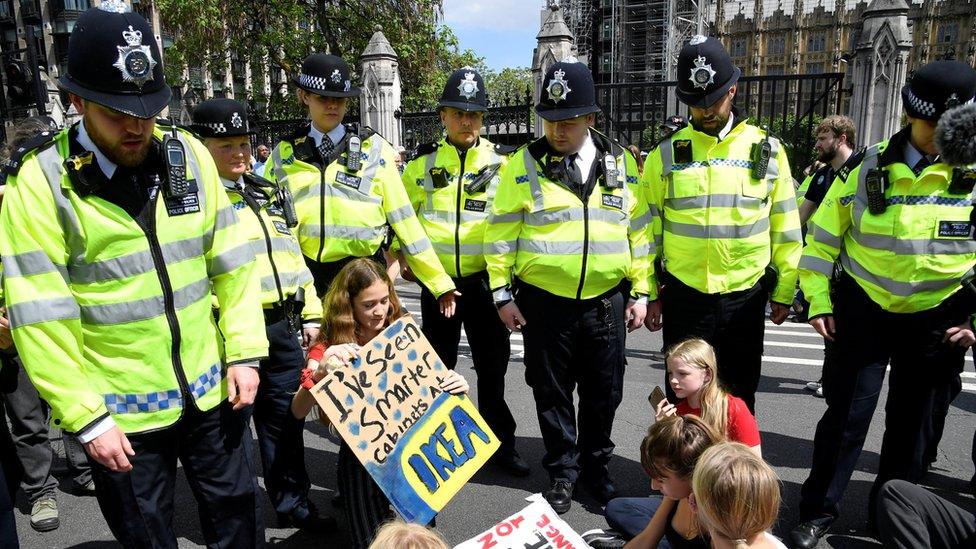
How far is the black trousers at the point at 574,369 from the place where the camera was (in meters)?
3.70

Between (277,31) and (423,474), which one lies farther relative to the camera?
(277,31)

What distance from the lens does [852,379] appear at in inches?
131

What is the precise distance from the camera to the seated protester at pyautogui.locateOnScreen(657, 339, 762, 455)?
3.20 metres

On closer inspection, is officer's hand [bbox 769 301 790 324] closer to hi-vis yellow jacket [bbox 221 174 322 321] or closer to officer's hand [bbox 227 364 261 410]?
hi-vis yellow jacket [bbox 221 174 322 321]

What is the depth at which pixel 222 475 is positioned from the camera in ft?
8.36

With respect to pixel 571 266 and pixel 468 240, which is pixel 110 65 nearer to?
pixel 571 266

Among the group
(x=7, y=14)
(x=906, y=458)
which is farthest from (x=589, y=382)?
(x=7, y=14)

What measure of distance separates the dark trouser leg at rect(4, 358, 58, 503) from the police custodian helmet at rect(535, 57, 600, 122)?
3.38 meters

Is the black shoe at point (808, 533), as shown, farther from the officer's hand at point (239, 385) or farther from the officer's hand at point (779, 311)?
the officer's hand at point (239, 385)

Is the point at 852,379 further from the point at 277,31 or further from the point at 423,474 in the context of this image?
the point at 277,31

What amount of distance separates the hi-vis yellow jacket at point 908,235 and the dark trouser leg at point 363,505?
2526 millimetres

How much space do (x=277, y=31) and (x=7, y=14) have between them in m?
47.1

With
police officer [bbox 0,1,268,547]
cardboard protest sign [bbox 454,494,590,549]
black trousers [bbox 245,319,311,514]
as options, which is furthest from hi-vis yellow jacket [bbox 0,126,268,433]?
cardboard protest sign [bbox 454,494,590,549]

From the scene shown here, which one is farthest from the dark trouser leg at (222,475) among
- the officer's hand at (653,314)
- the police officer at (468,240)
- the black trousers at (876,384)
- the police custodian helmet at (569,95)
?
the black trousers at (876,384)
